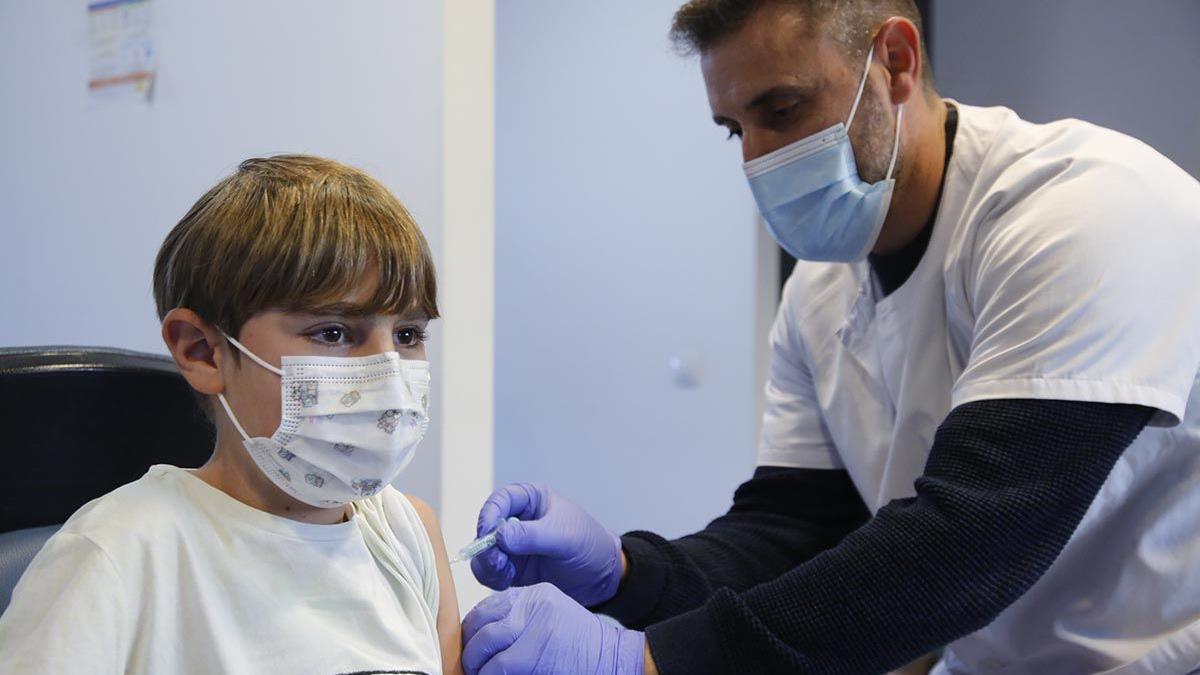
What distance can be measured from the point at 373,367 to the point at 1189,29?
9.46 feet

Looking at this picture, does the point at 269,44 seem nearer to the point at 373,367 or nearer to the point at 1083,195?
the point at 373,367

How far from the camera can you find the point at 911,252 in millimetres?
1475

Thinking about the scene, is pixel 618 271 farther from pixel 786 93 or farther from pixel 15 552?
pixel 15 552

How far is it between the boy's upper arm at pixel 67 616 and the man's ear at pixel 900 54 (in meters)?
1.17

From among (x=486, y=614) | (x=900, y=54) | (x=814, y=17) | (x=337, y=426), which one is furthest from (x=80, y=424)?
(x=900, y=54)

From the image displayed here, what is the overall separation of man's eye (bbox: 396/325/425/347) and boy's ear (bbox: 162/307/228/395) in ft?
0.55

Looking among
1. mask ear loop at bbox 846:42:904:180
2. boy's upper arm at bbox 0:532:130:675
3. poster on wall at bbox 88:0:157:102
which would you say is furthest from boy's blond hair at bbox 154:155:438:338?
poster on wall at bbox 88:0:157:102

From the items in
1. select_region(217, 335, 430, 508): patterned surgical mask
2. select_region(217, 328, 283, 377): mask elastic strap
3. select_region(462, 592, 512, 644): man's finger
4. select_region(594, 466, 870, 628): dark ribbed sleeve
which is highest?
select_region(217, 328, 283, 377): mask elastic strap

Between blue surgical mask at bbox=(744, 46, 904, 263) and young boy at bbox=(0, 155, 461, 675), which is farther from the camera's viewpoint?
blue surgical mask at bbox=(744, 46, 904, 263)

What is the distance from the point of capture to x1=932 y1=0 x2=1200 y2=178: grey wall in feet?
9.63

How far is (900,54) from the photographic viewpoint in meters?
1.46

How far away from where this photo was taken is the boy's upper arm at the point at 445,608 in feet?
3.69

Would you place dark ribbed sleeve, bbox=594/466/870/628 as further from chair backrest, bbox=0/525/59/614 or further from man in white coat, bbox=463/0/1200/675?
chair backrest, bbox=0/525/59/614

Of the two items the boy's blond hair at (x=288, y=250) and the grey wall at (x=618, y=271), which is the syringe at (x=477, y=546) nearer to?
the boy's blond hair at (x=288, y=250)
